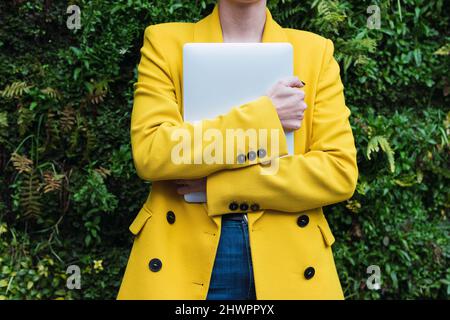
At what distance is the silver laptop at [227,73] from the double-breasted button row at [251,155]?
16 centimetres

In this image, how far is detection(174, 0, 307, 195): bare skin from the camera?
188cm

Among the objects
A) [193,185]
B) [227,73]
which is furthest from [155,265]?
[227,73]

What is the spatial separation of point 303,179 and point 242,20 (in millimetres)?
586

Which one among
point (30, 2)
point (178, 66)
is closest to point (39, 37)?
point (30, 2)

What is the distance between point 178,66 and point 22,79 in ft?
4.10

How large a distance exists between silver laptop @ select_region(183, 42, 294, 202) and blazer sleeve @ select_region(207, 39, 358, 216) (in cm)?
21

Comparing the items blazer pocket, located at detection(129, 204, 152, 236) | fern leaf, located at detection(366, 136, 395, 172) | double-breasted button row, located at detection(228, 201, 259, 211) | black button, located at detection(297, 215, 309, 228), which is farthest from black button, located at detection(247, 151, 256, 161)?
fern leaf, located at detection(366, 136, 395, 172)

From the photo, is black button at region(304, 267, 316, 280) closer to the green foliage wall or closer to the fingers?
the fingers

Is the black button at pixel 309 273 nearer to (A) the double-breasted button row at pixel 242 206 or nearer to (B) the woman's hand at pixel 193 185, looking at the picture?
(A) the double-breasted button row at pixel 242 206

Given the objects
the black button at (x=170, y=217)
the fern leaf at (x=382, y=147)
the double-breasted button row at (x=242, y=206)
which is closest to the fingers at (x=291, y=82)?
the double-breasted button row at (x=242, y=206)

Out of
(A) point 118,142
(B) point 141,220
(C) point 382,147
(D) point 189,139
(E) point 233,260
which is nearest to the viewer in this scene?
Result: (D) point 189,139

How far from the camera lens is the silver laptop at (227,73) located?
73.8 inches

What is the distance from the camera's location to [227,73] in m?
1.88

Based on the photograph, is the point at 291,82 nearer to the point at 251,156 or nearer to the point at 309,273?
the point at 251,156
